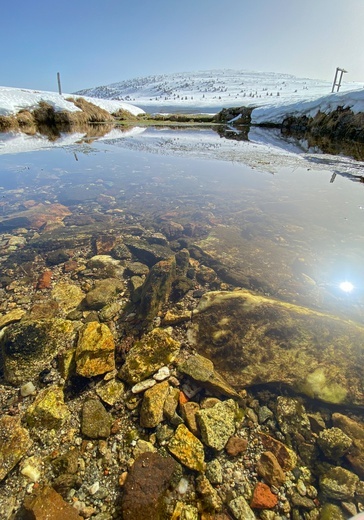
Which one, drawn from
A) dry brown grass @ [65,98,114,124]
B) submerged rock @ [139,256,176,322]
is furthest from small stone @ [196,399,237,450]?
dry brown grass @ [65,98,114,124]

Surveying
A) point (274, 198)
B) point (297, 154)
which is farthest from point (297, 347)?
point (297, 154)

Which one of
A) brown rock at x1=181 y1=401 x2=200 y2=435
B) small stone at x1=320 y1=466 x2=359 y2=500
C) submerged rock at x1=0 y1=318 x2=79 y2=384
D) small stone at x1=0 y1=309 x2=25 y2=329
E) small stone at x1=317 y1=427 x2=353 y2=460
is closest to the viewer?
small stone at x1=320 y1=466 x2=359 y2=500

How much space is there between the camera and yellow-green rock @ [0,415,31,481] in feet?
6.47

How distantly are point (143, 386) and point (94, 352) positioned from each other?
2.27 ft

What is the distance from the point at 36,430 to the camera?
88.0 inches

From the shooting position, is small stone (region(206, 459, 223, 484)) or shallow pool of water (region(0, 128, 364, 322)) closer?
small stone (region(206, 459, 223, 484))

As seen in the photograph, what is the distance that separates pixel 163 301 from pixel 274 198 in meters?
5.94

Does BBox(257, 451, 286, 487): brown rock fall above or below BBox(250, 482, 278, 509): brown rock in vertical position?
above

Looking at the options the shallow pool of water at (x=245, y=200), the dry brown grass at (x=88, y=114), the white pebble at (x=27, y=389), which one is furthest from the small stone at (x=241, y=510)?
the dry brown grass at (x=88, y=114)

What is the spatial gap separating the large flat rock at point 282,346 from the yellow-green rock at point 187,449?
75 cm

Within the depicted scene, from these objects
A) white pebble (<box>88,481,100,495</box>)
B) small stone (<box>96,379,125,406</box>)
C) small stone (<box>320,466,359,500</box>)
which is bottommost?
white pebble (<box>88,481,100,495</box>)

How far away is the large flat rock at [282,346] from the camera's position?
8.80 feet

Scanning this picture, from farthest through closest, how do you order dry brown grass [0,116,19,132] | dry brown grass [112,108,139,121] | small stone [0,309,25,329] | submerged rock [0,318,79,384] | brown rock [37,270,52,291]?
dry brown grass [112,108,139,121], dry brown grass [0,116,19,132], brown rock [37,270,52,291], small stone [0,309,25,329], submerged rock [0,318,79,384]

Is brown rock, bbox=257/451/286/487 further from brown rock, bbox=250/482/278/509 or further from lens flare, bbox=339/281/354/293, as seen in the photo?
lens flare, bbox=339/281/354/293
